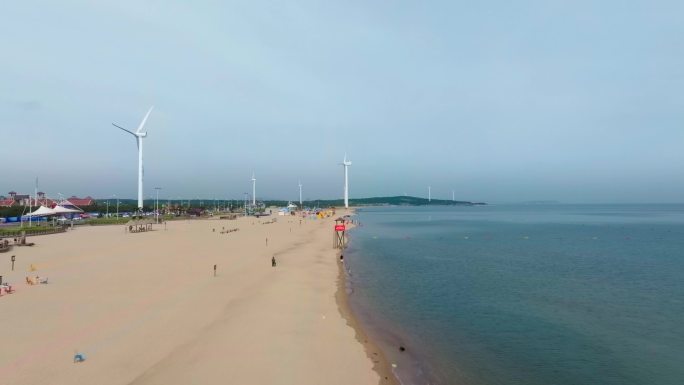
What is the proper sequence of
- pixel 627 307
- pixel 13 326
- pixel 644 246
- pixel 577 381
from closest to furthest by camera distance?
pixel 577 381 → pixel 13 326 → pixel 627 307 → pixel 644 246

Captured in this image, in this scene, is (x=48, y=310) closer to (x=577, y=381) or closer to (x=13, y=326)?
(x=13, y=326)

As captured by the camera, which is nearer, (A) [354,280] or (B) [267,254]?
(A) [354,280]

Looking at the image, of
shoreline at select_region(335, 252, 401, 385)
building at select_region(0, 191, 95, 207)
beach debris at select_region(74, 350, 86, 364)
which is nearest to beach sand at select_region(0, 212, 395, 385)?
shoreline at select_region(335, 252, 401, 385)

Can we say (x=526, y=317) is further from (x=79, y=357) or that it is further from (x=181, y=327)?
(x=79, y=357)

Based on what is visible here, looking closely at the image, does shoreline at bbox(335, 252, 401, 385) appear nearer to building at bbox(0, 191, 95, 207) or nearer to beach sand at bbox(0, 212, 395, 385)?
beach sand at bbox(0, 212, 395, 385)

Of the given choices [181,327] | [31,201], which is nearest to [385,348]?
[181,327]

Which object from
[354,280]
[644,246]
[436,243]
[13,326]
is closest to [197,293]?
[13,326]

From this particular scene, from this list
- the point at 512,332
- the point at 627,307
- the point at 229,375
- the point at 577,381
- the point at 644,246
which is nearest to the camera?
the point at 229,375

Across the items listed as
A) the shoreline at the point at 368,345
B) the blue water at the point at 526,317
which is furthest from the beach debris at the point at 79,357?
the blue water at the point at 526,317
